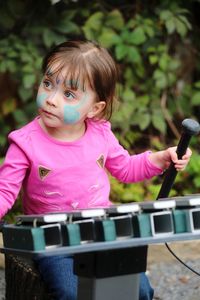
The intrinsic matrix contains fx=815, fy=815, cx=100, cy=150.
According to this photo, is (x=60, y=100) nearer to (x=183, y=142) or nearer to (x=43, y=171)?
(x=43, y=171)

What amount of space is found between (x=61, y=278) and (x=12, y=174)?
0.37m

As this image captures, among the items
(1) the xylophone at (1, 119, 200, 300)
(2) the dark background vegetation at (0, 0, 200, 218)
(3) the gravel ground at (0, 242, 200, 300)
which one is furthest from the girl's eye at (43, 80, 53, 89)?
(2) the dark background vegetation at (0, 0, 200, 218)

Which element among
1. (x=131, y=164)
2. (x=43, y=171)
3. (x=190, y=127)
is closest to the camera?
(x=190, y=127)

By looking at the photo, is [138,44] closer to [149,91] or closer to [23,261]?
[149,91]

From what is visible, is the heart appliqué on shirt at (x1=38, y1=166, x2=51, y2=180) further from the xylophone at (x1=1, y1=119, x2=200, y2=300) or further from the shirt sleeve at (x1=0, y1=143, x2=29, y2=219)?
the xylophone at (x1=1, y1=119, x2=200, y2=300)

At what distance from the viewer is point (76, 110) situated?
261 centimetres

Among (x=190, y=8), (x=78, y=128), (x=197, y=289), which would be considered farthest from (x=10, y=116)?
(x=78, y=128)

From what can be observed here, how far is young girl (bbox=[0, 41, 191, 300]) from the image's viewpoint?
8.43 ft

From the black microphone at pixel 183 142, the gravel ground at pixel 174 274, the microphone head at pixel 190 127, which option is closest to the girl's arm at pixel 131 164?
the black microphone at pixel 183 142

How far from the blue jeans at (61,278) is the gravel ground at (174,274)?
2.89 feet

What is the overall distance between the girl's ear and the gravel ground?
1.05 m

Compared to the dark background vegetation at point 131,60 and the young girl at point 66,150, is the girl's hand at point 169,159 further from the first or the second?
the dark background vegetation at point 131,60

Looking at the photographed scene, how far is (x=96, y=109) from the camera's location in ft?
8.98

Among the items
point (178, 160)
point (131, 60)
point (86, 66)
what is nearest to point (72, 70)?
point (86, 66)
